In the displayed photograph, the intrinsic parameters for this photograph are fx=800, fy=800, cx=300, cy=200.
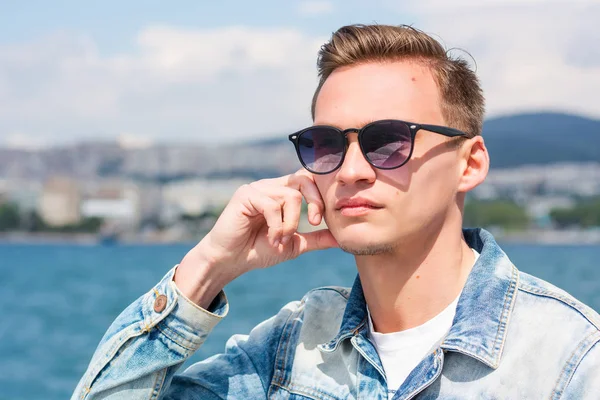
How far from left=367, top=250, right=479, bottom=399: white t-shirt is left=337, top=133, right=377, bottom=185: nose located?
0.50 meters

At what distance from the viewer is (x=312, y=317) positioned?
2.84m

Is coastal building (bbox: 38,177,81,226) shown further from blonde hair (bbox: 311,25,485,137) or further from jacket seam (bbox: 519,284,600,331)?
jacket seam (bbox: 519,284,600,331)

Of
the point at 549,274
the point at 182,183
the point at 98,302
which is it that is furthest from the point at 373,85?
the point at 182,183

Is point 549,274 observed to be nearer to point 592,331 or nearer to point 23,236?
point 592,331

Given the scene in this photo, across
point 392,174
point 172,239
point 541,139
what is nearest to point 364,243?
point 392,174

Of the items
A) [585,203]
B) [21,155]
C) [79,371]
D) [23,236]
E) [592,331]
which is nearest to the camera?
[592,331]

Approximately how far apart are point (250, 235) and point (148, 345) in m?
0.51

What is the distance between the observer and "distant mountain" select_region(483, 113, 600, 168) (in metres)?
115

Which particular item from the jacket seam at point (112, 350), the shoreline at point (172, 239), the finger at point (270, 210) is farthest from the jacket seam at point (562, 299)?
the shoreline at point (172, 239)

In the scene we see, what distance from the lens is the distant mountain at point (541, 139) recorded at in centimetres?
11506

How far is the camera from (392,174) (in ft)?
8.32

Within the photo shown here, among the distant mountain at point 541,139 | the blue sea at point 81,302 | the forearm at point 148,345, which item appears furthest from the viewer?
the distant mountain at point 541,139

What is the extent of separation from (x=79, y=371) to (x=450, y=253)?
28397 millimetres

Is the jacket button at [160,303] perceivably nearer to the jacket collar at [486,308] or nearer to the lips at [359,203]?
the lips at [359,203]
